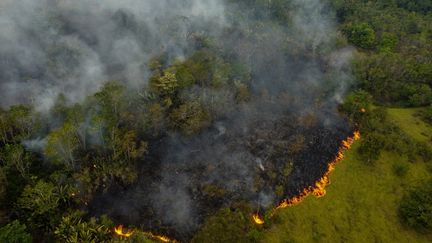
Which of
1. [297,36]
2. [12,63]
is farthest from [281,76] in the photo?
[12,63]

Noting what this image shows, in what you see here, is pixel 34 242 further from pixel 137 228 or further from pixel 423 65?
pixel 423 65

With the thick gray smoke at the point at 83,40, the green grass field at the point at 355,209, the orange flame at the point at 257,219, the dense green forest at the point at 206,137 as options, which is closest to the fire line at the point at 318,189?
the orange flame at the point at 257,219

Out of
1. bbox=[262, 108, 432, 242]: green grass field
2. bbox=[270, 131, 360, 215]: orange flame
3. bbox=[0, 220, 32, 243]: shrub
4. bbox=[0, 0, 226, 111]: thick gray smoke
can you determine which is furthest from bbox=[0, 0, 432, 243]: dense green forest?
bbox=[0, 0, 226, 111]: thick gray smoke

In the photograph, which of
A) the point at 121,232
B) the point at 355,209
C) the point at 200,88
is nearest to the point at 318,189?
the point at 355,209

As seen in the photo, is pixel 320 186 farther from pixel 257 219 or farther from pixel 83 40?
pixel 83 40

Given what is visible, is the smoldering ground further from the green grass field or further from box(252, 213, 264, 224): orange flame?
the green grass field

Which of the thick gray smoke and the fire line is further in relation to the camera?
the thick gray smoke
